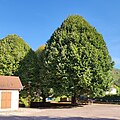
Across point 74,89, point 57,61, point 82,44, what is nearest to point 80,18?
point 82,44

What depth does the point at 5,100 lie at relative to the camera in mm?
33156

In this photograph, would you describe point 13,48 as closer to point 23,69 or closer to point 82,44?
point 23,69

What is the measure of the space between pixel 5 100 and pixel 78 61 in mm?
10688

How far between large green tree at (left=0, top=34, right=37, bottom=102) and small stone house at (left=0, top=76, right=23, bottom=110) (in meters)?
6.53

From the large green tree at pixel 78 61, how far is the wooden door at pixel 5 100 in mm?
7249

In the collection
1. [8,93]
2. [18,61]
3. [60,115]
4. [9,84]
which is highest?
[18,61]

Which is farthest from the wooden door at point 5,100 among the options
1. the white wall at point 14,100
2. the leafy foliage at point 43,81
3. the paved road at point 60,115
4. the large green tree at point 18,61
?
the large green tree at point 18,61

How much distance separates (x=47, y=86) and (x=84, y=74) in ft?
19.9

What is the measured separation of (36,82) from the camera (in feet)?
139

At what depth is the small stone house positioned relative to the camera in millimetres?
33031

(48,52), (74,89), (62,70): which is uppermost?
(48,52)

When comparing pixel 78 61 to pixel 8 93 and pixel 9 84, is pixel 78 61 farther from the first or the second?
pixel 8 93

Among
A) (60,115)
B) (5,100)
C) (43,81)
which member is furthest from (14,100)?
(60,115)

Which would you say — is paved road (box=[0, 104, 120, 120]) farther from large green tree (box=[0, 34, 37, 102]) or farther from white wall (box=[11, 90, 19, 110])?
large green tree (box=[0, 34, 37, 102])
